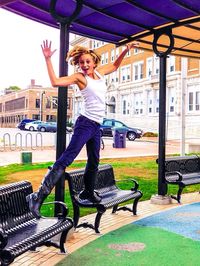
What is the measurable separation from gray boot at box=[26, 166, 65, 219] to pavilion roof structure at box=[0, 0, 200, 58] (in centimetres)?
245

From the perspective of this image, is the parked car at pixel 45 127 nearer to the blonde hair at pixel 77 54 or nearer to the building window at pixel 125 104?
the building window at pixel 125 104

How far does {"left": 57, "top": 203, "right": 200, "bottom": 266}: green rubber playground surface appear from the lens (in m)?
4.77

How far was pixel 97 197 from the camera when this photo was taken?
601cm

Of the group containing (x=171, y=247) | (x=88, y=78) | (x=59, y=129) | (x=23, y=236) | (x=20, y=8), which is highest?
(x=20, y=8)

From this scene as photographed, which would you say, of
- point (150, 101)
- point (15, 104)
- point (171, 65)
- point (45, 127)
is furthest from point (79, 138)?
point (15, 104)

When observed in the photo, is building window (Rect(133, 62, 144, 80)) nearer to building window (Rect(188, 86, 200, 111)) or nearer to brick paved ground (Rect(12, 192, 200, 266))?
building window (Rect(188, 86, 200, 111))

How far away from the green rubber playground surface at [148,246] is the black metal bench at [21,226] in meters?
0.41

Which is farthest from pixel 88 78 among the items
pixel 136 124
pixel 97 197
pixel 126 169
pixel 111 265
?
pixel 136 124

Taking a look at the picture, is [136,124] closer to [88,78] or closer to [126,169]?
[126,169]

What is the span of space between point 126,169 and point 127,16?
7874 millimetres

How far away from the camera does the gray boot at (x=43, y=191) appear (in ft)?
16.2

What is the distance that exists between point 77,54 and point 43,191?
1721 mm

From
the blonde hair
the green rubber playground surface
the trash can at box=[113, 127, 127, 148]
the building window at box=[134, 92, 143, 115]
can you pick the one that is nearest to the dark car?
the trash can at box=[113, 127, 127, 148]

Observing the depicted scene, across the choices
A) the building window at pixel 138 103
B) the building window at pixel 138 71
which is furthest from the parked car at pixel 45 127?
the building window at pixel 138 71
